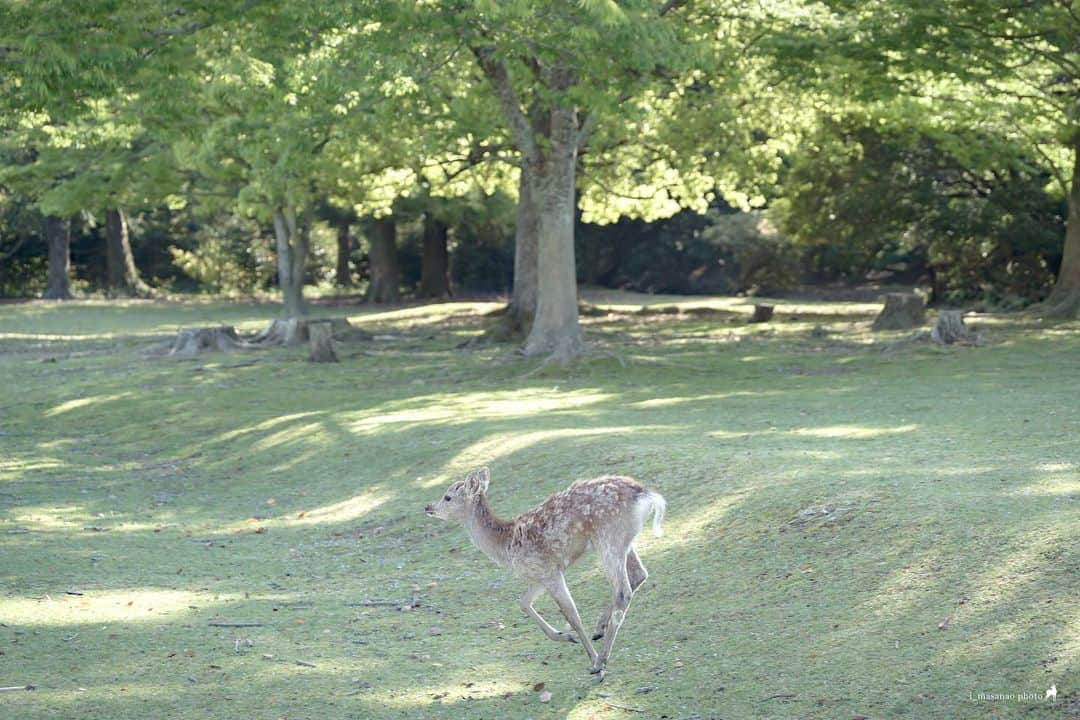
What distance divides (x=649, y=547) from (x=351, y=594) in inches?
91.8

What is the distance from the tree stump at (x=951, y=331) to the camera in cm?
2508

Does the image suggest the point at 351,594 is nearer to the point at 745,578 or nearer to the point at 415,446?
the point at 745,578

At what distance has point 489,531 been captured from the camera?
7.70m

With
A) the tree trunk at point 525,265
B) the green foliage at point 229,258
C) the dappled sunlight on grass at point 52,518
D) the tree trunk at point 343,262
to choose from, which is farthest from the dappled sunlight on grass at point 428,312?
the dappled sunlight on grass at point 52,518

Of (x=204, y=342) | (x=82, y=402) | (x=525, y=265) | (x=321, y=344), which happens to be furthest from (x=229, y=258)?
(x=82, y=402)

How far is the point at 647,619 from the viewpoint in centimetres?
877

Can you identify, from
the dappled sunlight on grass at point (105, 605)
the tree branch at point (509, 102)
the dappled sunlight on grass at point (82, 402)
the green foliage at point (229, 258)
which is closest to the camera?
the dappled sunlight on grass at point (105, 605)

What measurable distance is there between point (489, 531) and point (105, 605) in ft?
12.1

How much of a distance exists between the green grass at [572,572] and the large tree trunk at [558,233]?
185cm

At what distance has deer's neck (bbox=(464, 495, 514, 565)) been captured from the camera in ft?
25.0

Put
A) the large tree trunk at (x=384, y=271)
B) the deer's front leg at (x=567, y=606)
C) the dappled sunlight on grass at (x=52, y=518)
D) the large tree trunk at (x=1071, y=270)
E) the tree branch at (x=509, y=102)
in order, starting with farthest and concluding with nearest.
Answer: the large tree trunk at (x=384, y=271)
the large tree trunk at (x=1071, y=270)
the tree branch at (x=509, y=102)
the dappled sunlight on grass at (x=52, y=518)
the deer's front leg at (x=567, y=606)

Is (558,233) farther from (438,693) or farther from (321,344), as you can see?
(438,693)

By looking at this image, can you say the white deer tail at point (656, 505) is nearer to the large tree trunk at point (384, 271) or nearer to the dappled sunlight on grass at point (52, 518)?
the dappled sunlight on grass at point (52, 518)

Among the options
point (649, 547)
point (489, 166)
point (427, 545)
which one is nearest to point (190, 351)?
point (489, 166)
